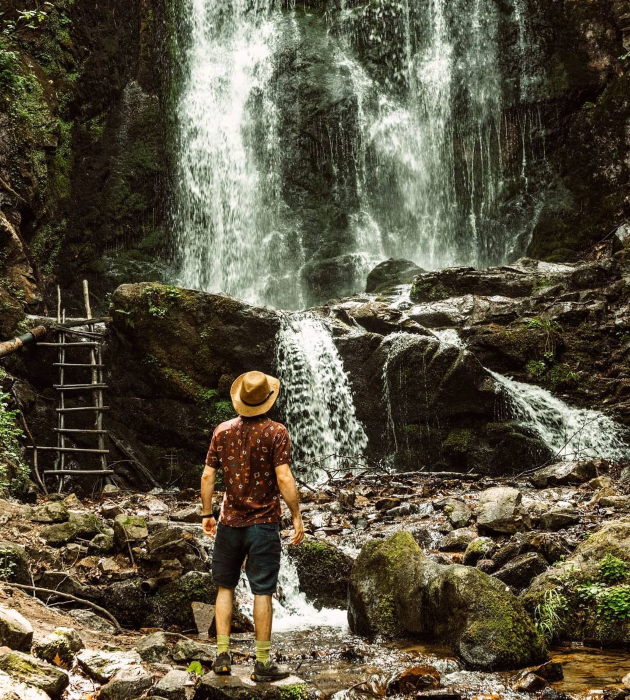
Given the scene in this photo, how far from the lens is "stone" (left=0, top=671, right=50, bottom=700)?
2587mm

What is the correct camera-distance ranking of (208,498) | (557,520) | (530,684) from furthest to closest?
(557,520)
(208,498)
(530,684)

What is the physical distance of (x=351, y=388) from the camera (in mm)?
12648

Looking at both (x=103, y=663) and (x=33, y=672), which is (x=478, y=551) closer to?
(x=103, y=663)

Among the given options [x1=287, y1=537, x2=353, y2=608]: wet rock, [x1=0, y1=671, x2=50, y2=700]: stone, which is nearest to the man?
[x1=0, y1=671, x2=50, y2=700]: stone

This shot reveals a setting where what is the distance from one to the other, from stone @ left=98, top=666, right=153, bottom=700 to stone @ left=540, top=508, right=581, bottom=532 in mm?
4701

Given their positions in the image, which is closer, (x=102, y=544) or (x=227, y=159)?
(x=102, y=544)

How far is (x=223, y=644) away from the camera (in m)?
3.55

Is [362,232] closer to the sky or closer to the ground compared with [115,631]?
closer to the sky

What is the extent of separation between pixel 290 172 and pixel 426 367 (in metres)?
11.7

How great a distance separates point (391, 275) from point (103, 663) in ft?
48.4

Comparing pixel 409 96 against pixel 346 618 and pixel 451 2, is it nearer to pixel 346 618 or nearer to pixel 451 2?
pixel 451 2

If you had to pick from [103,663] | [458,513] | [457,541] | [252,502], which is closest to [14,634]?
[103,663]

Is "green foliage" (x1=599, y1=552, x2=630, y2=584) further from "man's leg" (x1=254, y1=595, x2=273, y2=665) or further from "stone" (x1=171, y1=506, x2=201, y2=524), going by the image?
"stone" (x1=171, y1=506, x2=201, y2=524)

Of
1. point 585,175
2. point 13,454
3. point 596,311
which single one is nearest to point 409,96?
point 585,175
